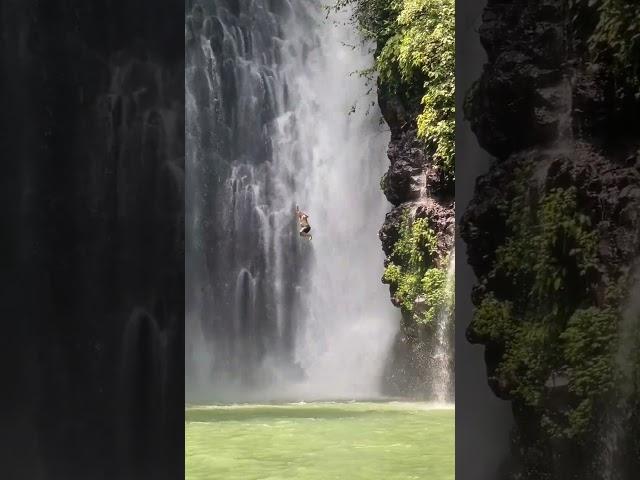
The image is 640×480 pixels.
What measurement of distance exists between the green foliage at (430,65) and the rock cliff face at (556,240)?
9.29 metres

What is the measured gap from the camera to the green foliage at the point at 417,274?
13859mm

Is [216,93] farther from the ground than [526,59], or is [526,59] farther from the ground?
[216,93]

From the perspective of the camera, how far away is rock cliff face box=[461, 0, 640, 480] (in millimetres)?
3613

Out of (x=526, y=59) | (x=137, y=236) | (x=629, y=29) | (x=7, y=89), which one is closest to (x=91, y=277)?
(x=137, y=236)

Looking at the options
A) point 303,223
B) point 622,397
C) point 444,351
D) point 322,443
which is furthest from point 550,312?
point 303,223

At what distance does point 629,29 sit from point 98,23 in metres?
2.14

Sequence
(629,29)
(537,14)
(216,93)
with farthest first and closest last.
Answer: (216,93) < (537,14) < (629,29)

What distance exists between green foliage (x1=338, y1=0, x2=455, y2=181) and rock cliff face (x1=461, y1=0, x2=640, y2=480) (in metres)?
9.29

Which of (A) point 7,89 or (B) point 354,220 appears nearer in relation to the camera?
(A) point 7,89

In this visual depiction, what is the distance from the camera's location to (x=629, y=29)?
3629 mm

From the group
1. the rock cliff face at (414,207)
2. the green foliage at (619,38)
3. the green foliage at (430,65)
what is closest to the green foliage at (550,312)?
the green foliage at (619,38)

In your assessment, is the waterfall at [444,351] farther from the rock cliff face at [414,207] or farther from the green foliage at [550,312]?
the green foliage at [550,312]

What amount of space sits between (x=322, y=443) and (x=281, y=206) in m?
7.24

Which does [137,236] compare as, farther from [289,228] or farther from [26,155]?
[289,228]
